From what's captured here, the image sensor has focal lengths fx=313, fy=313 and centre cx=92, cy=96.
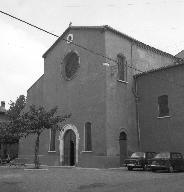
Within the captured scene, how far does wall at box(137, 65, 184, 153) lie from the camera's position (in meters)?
24.6

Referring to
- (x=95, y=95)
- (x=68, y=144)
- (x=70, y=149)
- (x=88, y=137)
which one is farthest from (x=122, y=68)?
(x=70, y=149)

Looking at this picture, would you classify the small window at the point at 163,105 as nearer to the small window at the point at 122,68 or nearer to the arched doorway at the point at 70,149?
the small window at the point at 122,68

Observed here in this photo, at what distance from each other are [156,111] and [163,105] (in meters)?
0.78

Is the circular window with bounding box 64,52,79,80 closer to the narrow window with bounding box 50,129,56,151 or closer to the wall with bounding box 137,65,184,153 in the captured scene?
the narrow window with bounding box 50,129,56,151

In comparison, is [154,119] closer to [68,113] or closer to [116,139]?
[116,139]

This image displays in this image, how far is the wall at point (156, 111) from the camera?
2456cm

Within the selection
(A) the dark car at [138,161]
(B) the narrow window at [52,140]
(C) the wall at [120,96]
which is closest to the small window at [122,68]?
(C) the wall at [120,96]

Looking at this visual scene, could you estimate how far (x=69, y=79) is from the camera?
29.2m

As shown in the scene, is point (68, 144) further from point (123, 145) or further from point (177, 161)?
point (177, 161)

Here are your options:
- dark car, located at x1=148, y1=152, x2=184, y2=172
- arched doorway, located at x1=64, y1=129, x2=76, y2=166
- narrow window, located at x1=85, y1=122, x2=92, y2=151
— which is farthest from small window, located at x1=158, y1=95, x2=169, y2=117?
arched doorway, located at x1=64, y1=129, x2=76, y2=166

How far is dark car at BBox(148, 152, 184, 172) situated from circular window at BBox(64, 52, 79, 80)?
12.1 meters

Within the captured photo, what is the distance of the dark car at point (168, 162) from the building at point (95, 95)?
4.58m

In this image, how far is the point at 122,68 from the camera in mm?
27500

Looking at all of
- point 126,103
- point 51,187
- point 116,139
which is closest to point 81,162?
point 116,139
